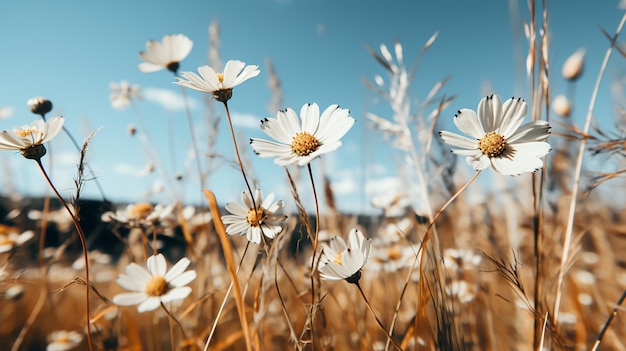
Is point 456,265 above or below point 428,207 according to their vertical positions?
below

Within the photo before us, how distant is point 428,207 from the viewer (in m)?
0.52

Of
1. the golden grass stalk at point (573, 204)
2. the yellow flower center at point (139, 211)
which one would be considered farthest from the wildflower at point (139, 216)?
the golden grass stalk at point (573, 204)

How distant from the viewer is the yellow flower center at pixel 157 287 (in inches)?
17.8

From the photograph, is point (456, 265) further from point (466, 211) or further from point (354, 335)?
point (466, 211)

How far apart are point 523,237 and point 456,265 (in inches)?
38.1

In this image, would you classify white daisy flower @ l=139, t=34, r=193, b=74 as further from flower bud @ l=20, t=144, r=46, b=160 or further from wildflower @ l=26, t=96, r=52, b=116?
flower bud @ l=20, t=144, r=46, b=160

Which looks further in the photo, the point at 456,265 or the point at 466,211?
the point at 466,211

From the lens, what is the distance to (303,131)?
0.44 metres

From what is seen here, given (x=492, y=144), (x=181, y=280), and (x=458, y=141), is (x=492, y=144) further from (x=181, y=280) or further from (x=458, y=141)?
(x=181, y=280)

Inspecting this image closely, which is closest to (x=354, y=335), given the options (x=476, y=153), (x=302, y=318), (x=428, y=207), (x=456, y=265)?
(x=302, y=318)

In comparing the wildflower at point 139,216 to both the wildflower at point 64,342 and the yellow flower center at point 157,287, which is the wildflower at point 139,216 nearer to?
the yellow flower center at point 157,287

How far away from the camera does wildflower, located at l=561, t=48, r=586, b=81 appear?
→ 890 millimetres

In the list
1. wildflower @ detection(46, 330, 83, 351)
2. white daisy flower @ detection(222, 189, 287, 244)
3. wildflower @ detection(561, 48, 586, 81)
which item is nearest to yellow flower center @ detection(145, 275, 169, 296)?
white daisy flower @ detection(222, 189, 287, 244)

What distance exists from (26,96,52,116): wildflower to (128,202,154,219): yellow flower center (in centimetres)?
23
